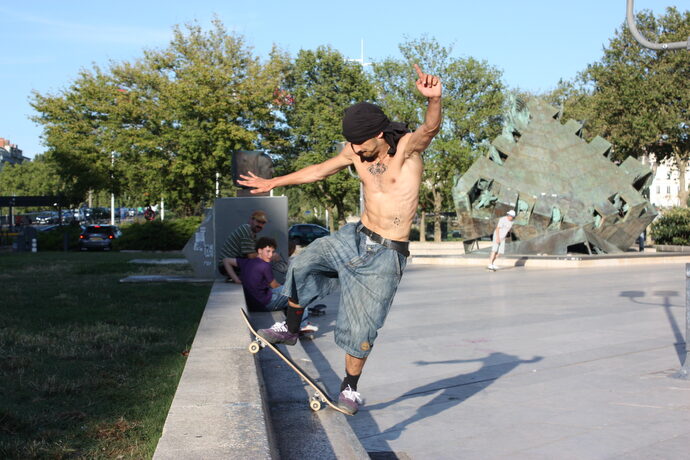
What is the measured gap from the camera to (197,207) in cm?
4525

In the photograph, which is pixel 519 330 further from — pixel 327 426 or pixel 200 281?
pixel 200 281

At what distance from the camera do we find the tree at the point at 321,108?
156 ft

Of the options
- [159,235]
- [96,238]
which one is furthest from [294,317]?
[96,238]

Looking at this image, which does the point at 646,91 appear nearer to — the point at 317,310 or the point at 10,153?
the point at 317,310

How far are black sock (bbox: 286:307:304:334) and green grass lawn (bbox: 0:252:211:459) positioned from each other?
36.2 inches

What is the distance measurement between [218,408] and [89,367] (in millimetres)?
2853

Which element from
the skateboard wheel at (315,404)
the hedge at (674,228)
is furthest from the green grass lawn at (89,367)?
the hedge at (674,228)

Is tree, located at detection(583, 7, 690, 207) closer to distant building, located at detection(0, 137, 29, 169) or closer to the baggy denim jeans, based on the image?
the baggy denim jeans

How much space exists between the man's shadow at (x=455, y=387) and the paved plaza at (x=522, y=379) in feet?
0.03

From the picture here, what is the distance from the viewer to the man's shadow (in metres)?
5.66

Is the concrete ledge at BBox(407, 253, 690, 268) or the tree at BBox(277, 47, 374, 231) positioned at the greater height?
the tree at BBox(277, 47, 374, 231)

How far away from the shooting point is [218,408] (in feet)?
12.3

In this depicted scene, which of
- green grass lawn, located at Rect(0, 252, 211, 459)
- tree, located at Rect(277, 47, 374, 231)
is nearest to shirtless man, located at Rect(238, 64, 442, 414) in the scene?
green grass lawn, located at Rect(0, 252, 211, 459)

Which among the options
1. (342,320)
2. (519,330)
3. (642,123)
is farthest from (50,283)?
(642,123)
